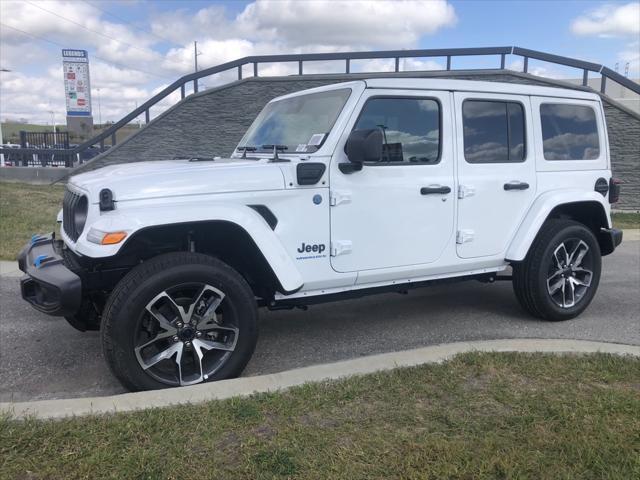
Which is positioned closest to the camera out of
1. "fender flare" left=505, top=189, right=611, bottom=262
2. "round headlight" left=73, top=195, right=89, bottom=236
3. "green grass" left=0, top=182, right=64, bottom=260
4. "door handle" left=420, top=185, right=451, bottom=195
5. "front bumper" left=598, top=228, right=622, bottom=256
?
"round headlight" left=73, top=195, right=89, bottom=236

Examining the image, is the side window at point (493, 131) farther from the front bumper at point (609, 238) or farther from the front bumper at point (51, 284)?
the front bumper at point (51, 284)

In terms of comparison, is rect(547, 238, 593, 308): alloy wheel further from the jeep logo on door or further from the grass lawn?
the grass lawn

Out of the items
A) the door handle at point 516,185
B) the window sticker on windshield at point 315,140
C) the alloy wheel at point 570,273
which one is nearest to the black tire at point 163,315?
the window sticker on windshield at point 315,140

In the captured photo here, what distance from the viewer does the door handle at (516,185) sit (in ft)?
14.6

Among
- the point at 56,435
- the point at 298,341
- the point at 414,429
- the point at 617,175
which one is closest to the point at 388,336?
the point at 298,341

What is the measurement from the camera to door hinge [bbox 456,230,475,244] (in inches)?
170

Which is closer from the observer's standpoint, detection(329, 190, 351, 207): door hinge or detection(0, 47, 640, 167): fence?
detection(329, 190, 351, 207): door hinge

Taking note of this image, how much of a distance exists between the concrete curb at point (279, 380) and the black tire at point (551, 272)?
0.67 metres

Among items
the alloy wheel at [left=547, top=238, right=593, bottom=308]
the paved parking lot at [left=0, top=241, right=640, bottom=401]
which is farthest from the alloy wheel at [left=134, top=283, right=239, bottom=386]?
the alloy wheel at [left=547, top=238, right=593, bottom=308]

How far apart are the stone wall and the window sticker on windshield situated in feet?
31.8

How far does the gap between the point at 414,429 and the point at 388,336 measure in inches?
70.4

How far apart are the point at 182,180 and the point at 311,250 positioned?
98cm

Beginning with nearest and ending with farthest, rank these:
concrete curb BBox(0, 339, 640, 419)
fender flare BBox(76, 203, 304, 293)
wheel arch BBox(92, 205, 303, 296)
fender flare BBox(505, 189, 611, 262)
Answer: concrete curb BBox(0, 339, 640, 419), fender flare BBox(76, 203, 304, 293), wheel arch BBox(92, 205, 303, 296), fender flare BBox(505, 189, 611, 262)

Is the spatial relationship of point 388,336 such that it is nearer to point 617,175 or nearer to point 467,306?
point 467,306
